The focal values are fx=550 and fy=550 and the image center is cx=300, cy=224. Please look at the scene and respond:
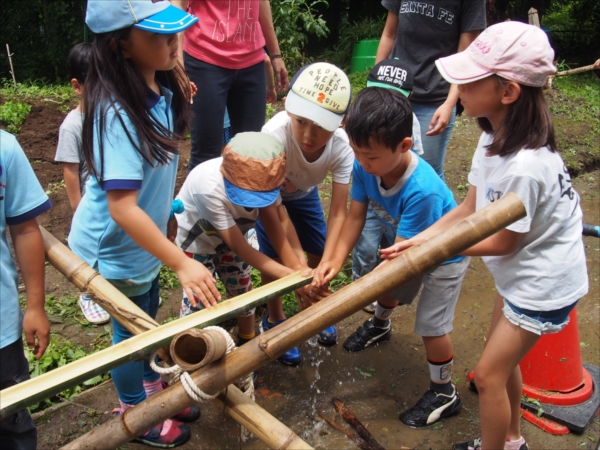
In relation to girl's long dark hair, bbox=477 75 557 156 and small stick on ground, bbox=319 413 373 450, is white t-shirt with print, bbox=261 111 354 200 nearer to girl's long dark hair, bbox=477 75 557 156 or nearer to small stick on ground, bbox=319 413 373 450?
girl's long dark hair, bbox=477 75 557 156

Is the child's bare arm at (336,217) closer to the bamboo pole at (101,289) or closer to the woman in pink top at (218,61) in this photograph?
the woman in pink top at (218,61)

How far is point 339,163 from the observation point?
9.80ft

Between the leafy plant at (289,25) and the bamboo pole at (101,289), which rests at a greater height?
the bamboo pole at (101,289)

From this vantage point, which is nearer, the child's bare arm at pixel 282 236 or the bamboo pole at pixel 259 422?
Result: the bamboo pole at pixel 259 422

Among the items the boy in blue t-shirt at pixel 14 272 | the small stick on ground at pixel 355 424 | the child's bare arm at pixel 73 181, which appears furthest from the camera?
the child's bare arm at pixel 73 181

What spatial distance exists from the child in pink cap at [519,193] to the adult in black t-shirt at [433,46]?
4.15ft

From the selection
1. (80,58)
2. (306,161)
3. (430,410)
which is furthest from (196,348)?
(80,58)

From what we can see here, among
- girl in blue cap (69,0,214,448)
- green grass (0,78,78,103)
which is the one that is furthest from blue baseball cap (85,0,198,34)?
green grass (0,78,78,103)

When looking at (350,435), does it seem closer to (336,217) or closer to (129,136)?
(336,217)

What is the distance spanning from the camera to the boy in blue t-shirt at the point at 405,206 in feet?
8.17

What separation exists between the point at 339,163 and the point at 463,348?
1519 millimetres

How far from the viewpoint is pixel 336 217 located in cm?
298

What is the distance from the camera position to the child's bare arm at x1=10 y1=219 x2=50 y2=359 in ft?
6.50

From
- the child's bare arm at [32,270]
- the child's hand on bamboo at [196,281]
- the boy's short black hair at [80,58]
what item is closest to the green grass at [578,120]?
the boy's short black hair at [80,58]
